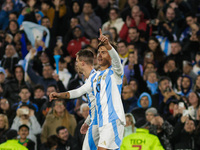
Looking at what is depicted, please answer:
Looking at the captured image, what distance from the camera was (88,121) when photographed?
22.7 ft

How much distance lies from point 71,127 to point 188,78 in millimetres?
2908

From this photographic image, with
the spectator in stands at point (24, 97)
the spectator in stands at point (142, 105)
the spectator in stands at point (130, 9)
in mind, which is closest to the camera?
the spectator in stands at point (142, 105)

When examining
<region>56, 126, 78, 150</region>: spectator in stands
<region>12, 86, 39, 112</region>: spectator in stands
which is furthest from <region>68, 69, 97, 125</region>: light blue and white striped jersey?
<region>12, 86, 39, 112</region>: spectator in stands

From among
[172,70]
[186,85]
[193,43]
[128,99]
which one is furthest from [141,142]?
[193,43]

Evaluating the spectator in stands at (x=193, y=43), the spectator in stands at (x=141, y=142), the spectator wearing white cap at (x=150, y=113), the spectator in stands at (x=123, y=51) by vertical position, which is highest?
the spectator in stands at (x=193, y=43)

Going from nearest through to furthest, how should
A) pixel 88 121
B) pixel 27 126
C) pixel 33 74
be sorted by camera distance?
1. pixel 88 121
2. pixel 27 126
3. pixel 33 74

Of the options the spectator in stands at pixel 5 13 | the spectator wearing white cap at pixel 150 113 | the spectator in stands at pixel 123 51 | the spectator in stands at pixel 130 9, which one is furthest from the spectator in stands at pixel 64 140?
the spectator in stands at pixel 5 13

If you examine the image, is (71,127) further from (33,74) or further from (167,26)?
(167,26)

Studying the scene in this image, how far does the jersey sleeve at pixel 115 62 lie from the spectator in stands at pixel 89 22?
7501mm

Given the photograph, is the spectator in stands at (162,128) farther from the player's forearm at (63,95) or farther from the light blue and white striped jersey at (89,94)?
the player's forearm at (63,95)

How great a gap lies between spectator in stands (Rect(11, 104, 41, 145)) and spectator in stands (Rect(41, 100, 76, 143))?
0.71 ft

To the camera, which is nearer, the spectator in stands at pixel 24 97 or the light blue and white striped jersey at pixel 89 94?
the light blue and white striped jersey at pixel 89 94

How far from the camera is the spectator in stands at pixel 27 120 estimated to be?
34.8 feet

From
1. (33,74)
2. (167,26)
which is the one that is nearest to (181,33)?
(167,26)
